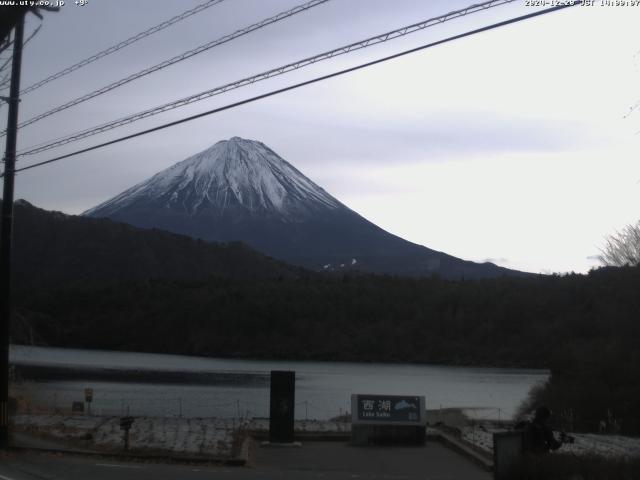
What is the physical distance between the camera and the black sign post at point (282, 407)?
20.0 meters

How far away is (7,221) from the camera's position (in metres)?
20.0

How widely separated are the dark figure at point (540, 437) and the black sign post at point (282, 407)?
8131 mm

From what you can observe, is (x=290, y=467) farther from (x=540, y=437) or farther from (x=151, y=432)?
(x=540, y=437)

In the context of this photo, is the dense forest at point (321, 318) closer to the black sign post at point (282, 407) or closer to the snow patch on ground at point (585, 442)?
the snow patch on ground at point (585, 442)

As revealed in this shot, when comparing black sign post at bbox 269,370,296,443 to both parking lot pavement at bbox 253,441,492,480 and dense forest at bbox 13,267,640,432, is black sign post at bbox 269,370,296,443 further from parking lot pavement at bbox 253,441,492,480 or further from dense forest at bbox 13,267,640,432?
dense forest at bbox 13,267,640,432

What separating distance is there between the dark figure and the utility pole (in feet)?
38.1

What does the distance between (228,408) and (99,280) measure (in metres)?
99.0

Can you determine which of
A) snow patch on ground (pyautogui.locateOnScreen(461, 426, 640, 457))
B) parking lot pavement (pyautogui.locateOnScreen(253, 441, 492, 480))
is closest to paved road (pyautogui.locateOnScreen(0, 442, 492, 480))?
parking lot pavement (pyautogui.locateOnScreen(253, 441, 492, 480))

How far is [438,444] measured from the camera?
2127 centimetres

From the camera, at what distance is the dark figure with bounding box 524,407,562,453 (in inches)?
492

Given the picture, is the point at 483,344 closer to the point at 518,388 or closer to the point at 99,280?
the point at 518,388

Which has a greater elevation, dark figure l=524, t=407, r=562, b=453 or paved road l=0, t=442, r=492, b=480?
dark figure l=524, t=407, r=562, b=453

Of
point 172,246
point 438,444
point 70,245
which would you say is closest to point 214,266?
point 172,246

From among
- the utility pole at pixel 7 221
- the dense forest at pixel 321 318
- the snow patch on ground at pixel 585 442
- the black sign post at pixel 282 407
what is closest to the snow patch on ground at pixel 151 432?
the black sign post at pixel 282 407
